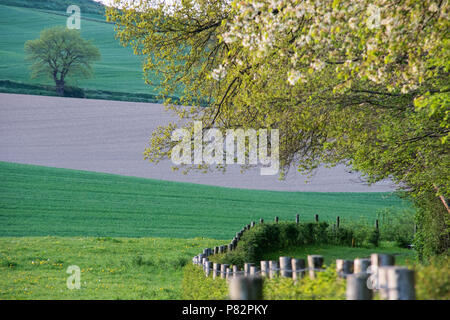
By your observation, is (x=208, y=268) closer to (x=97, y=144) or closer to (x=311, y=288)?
(x=311, y=288)

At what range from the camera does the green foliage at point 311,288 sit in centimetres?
612

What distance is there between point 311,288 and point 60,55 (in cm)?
7020

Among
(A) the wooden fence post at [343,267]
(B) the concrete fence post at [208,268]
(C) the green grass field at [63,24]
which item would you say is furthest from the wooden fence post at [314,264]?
(C) the green grass field at [63,24]

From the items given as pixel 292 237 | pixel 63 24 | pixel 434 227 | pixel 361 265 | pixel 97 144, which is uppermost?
pixel 63 24

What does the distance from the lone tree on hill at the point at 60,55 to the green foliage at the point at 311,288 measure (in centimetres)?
6447

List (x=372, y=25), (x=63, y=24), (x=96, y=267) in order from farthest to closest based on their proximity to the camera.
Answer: (x=63, y=24) < (x=96, y=267) < (x=372, y=25)

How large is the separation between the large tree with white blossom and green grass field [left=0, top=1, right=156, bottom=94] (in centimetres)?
5417

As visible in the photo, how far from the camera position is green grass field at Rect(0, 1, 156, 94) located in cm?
7338

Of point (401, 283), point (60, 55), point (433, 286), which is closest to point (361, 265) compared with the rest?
point (433, 286)

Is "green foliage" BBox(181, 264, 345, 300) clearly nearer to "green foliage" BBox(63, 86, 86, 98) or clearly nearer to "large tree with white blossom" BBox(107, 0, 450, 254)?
"large tree with white blossom" BBox(107, 0, 450, 254)

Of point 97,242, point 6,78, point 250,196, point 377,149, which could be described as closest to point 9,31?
point 6,78

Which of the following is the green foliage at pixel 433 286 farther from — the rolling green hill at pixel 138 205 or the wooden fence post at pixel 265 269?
the rolling green hill at pixel 138 205

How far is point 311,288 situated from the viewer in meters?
6.64

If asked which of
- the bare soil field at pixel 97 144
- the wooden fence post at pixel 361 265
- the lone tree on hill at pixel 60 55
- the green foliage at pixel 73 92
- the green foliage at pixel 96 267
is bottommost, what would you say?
the green foliage at pixel 96 267
